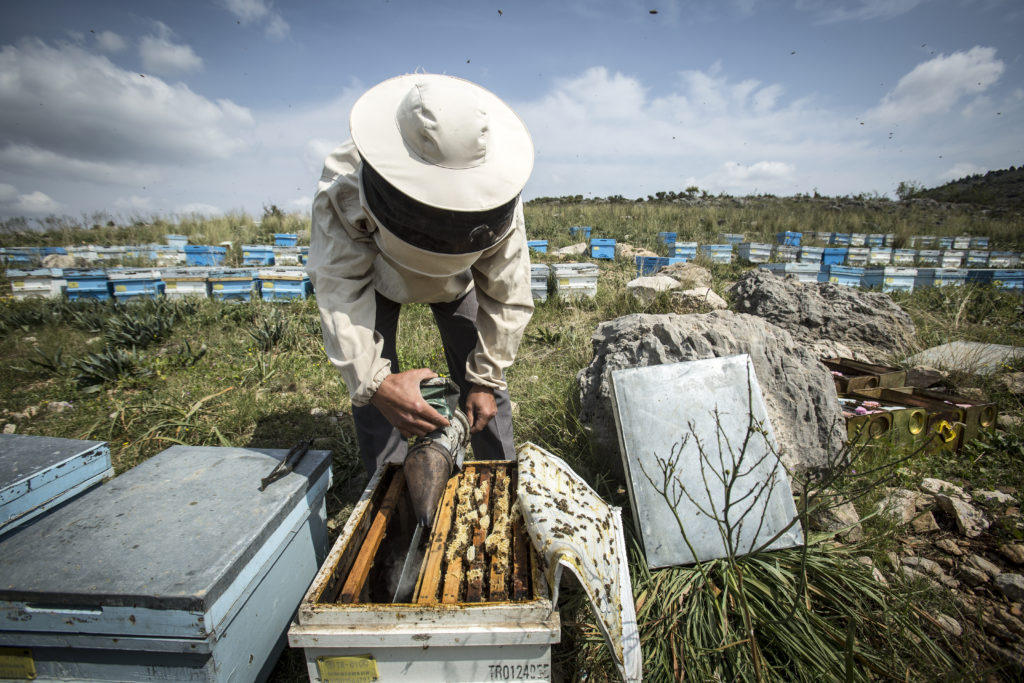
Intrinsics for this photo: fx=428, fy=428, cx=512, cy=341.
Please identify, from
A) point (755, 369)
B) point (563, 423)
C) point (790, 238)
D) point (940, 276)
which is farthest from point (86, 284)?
point (790, 238)

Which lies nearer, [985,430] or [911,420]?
[911,420]

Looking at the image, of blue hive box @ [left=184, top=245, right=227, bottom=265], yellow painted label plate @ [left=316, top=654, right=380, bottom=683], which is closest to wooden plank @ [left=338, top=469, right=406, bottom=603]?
yellow painted label plate @ [left=316, top=654, right=380, bottom=683]

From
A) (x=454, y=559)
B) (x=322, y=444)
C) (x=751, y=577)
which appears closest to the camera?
(x=454, y=559)

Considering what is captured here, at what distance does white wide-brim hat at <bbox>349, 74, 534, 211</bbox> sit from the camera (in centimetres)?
129

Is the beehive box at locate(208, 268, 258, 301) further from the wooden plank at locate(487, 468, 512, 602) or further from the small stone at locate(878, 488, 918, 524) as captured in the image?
the small stone at locate(878, 488, 918, 524)

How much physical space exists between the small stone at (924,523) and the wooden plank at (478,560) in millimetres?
2260

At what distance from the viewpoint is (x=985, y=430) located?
3.00 meters

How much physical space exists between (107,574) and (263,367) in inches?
119

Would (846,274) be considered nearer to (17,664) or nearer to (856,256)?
(856,256)

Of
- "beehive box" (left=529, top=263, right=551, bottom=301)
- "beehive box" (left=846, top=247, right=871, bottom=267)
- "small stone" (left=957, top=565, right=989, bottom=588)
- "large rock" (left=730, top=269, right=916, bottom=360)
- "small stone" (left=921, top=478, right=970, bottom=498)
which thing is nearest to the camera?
"small stone" (left=957, top=565, right=989, bottom=588)

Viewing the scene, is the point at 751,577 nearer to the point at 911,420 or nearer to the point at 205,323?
the point at 911,420

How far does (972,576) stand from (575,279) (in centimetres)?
498

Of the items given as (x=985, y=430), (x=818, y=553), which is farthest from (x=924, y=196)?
(x=818, y=553)

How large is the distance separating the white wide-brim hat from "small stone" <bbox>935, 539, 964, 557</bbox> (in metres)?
2.68
